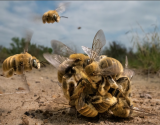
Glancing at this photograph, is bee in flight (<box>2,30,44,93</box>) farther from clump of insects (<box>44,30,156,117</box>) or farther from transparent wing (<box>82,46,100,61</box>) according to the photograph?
transparent wing (<box>82,46,100,61</box>)

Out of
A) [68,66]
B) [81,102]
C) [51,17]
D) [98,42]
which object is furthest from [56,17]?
[81,102]

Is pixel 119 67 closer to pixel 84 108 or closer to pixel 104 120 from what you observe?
pixel 84 108

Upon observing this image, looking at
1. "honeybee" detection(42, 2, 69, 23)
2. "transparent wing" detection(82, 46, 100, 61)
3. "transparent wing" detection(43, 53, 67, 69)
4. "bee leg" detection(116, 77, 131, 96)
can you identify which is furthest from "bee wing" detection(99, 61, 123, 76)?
"honeybee" detection(42, 2, 69, 23)

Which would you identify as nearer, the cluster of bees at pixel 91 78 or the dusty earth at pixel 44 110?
the cluster of bees at pixel 91 78

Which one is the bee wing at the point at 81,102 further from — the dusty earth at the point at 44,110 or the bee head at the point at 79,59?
the bee head at the point at 79,59

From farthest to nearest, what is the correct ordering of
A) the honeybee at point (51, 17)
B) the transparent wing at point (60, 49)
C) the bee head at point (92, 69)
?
the honeybee at point (51, 17), the transparent wing at point (60, 49), the bee head at point (92, 69)

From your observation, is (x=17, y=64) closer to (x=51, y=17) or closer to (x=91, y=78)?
(x=91, y=78)

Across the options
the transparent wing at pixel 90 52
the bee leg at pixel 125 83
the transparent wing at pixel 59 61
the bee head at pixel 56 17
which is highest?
the bee head at pixel 56 17

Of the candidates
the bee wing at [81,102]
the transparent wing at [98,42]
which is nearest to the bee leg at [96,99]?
the bee wing at [81,102]

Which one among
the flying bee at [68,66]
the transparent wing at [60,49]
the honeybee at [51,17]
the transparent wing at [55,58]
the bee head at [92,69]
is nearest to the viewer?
the bee head at [92,69]
